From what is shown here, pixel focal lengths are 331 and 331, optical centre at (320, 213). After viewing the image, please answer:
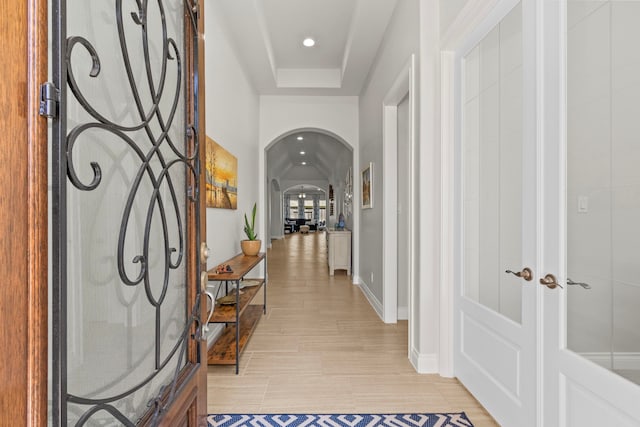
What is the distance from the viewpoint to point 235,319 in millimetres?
2479

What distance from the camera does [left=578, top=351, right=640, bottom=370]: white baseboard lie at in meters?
1.07

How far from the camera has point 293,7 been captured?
3.43 metres

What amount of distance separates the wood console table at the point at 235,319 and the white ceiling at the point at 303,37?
93.6 inches

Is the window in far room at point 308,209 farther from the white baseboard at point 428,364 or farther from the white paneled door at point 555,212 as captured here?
the white paneled door at point 555,212

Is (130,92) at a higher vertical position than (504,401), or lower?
higher

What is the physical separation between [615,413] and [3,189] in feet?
5.72

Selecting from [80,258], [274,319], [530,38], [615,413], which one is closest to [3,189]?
[80,258]

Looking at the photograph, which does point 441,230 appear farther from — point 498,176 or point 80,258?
point 80,258

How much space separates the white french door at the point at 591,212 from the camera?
1094 mm

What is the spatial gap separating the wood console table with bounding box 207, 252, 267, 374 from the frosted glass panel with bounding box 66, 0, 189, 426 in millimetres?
1341

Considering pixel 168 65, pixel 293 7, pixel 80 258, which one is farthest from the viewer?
pixel 293 7

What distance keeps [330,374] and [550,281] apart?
164 centimetres

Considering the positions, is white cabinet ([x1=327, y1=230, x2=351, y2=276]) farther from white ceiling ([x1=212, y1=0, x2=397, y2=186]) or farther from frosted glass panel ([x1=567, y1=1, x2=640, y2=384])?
frosted glass panel ([x1=567, y1=1, x2=640, y2=384])

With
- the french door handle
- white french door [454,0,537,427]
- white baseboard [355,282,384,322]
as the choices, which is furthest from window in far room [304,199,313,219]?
the french door handle
